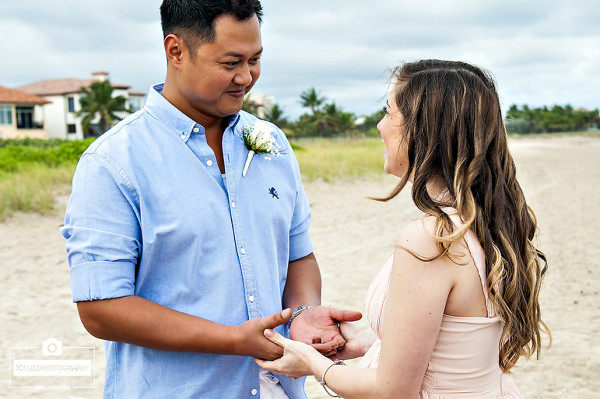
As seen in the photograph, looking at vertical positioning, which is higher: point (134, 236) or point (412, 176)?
point (412, 176)

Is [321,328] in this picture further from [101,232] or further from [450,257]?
[101,232]

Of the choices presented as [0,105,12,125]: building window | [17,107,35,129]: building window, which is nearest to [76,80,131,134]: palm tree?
[17,107,35,129]: building window

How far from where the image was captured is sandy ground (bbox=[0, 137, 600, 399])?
5770mm

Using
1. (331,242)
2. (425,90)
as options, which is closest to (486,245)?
(425,90)

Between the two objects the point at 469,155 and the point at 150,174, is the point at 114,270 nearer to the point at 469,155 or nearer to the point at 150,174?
the point at 150,174

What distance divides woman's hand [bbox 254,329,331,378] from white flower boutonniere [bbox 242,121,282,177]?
0.71m

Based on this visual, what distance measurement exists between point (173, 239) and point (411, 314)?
84cm

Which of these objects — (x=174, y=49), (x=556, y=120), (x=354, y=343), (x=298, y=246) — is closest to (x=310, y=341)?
(x=354, y=343)

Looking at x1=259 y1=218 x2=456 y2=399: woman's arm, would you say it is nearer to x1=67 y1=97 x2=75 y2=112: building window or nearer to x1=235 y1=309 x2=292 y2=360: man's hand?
x1=235 y1=309 x2=292 y2=360: man's hand

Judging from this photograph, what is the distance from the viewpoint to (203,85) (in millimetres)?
2266

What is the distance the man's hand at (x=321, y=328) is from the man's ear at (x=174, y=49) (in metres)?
1.09

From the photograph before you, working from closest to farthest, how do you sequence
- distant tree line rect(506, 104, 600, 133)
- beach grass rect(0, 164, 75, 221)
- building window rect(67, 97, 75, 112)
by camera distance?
beach grass rect(0, 164, 75, 221)
building window rect(67, 97, 75, 112)
distant tree line rect(506, 104, 600, 133)

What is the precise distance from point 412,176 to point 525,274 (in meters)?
0.49

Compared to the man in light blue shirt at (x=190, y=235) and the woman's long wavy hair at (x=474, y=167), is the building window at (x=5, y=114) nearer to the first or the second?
the man in light blue shirt at (x=190, y=235)
